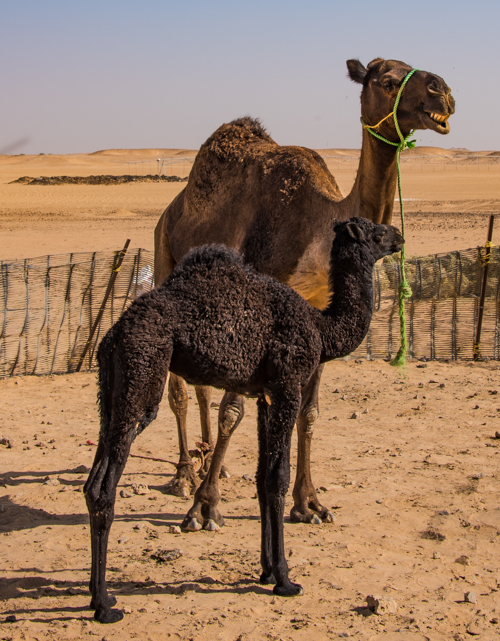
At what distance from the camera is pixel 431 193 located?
1811 inches

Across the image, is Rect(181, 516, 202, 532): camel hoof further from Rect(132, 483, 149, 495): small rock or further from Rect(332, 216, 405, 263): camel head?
Rect(332, 216, 405, 263): camel head

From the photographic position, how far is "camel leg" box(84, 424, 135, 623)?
4145 mm

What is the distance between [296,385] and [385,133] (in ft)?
7.74

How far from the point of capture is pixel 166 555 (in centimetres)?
516

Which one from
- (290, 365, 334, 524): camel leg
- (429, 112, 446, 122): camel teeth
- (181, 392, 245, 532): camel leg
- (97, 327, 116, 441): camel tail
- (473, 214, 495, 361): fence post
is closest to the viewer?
(97, 327, 116, 441): camel tail

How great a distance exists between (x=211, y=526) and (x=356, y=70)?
3.78m

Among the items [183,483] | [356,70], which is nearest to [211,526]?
[183,483]

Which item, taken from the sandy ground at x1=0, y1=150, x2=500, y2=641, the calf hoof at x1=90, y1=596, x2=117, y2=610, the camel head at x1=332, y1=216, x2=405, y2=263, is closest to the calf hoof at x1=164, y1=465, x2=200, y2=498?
the sandy ground at x1=0, y1=150, x2=500, y2=641

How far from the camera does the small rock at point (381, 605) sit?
4391 millimetres

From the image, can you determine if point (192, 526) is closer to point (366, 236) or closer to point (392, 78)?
point (366, 236)

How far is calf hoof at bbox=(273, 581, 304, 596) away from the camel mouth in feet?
10.6

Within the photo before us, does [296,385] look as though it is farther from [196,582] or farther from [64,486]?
[64,486]

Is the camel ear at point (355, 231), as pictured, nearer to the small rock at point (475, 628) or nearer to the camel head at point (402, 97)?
the camel head at point (402, 97)

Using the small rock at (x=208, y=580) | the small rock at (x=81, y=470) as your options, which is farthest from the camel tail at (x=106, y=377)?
the small rock at (x=81, y=470)
